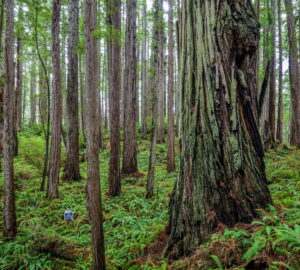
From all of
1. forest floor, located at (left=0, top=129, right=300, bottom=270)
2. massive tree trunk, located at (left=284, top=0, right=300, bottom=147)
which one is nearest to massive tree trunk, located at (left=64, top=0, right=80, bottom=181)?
forest floor, located at (left=0, top=129, right=300, bottom=270)

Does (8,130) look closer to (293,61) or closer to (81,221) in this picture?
(81,221)

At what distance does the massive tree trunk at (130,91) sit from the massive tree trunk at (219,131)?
580 centimetres

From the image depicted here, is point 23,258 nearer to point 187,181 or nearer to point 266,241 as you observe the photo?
point 187,181

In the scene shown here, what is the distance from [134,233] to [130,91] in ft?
19.3

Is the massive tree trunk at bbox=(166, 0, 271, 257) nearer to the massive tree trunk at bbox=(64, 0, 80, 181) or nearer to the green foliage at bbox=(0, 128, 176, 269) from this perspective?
the green foliage at bbox=(0, 128, 176, 269)

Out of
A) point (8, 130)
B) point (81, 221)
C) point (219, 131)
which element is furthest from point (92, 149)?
point (81, 221)

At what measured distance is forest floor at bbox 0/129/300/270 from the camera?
5.96ft

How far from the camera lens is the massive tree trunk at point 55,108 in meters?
6.20

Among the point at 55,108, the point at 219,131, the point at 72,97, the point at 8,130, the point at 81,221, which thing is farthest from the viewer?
the point at 72,97

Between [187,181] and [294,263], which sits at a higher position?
[187,181]

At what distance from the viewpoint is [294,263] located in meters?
1.57

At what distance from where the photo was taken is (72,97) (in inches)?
334

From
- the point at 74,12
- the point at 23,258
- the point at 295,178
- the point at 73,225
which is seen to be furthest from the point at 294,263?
the point at 74,12

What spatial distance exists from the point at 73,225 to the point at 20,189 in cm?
381
